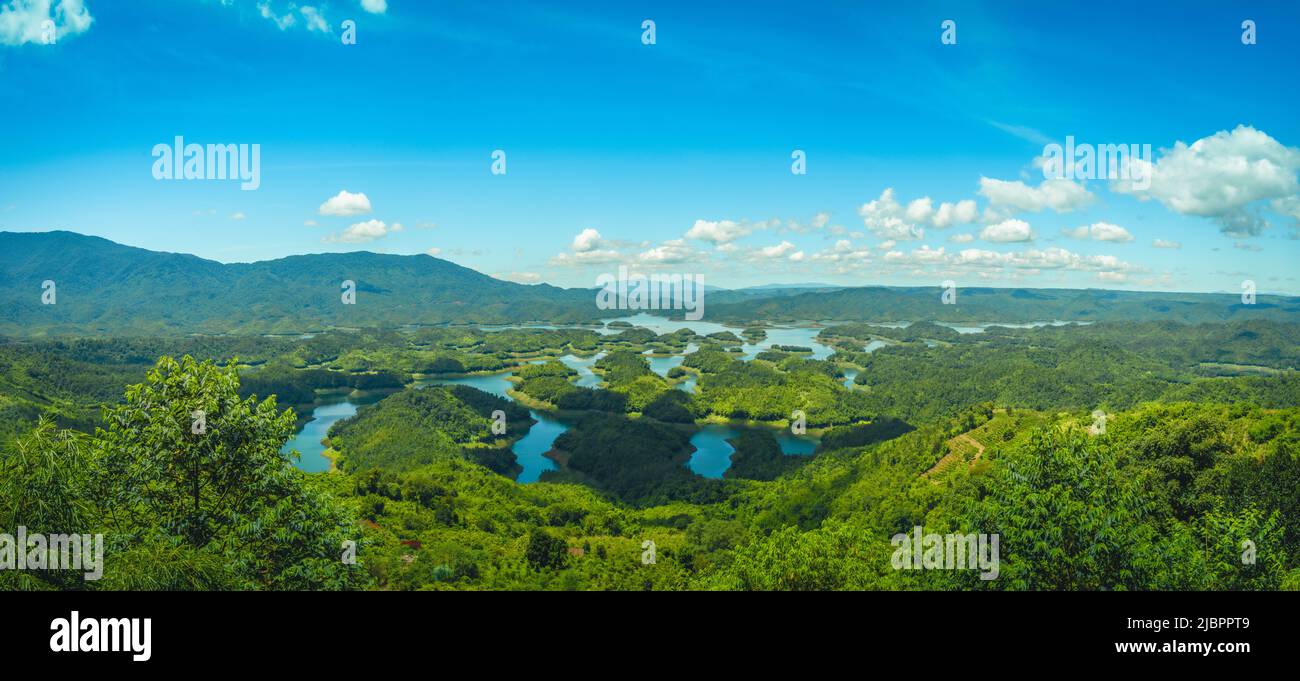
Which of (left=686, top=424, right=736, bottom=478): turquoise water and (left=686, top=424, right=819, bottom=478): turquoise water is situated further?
(left=686, top=424, right=819, bottom=478): turquoise water

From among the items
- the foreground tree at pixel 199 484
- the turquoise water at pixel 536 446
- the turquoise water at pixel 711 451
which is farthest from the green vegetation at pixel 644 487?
the turquoise water at pixel 711 451

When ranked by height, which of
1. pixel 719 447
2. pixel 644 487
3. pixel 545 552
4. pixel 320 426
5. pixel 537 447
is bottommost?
pixel 719 447

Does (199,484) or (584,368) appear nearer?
(199,484)

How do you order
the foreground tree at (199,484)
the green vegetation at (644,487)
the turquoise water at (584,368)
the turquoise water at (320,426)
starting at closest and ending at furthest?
1. the foreground tree at (199,484)
2. the green vegetation at (644,487)
3. the turquoise water at (320,426)
4. the turquoise water at (584,368)

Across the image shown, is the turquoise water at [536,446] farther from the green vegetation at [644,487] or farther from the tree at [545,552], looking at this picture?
the tree at [545,552]

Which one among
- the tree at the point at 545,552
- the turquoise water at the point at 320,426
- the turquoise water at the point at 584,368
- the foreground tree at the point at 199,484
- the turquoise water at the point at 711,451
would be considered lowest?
the turquoise water at the point at 711,451

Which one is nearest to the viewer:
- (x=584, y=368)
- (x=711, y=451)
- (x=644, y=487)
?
(x=644, y=487)

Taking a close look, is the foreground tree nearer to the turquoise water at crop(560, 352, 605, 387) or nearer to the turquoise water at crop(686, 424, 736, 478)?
the turquoise water at crop(686, 424, 736, 478)

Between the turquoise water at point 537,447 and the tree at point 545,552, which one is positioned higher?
the tree at point 545,552

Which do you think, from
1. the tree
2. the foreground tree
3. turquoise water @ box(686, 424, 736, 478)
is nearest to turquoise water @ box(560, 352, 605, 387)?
turquoise water @ box(686, 424, 736, 478)

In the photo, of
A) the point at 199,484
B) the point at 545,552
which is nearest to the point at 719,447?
the point at 545,552

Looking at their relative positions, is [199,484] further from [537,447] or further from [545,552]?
[537,447]

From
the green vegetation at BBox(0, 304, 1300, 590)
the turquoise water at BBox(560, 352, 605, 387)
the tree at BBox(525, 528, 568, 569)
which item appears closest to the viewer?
the green vegetation at BBox(0, 304, 1300, 590)
